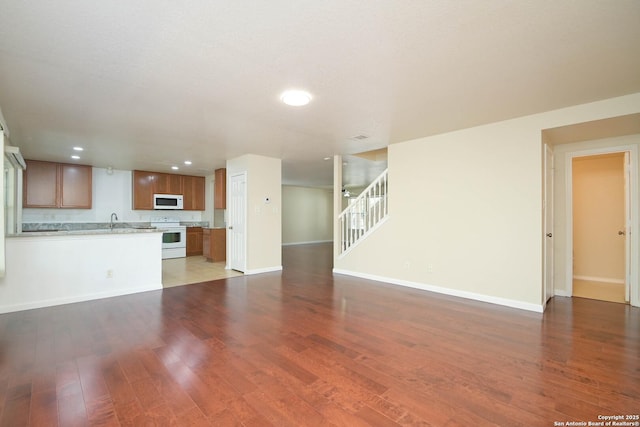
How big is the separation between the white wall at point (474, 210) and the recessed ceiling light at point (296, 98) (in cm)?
237

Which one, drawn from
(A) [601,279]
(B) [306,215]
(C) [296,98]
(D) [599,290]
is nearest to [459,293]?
(D) [599,290]

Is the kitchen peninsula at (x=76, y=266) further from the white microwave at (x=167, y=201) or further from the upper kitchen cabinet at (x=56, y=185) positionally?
the white microwave at (x=167, y=201)

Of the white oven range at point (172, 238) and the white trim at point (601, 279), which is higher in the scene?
the white oven range at point (172, 238)

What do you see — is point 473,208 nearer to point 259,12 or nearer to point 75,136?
A: point 259,12

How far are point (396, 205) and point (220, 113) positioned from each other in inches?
121

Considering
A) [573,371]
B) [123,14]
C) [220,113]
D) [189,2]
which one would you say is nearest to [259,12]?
[189,2]

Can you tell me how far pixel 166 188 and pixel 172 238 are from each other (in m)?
1.40

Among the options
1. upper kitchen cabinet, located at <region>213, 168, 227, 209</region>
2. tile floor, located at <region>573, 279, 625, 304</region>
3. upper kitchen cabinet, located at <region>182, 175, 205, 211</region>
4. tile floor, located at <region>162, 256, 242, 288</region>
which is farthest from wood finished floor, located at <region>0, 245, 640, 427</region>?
upper kitchen cabinet, located at <region>182, 175, 205, 211</region>

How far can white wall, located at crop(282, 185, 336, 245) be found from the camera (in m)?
11.1

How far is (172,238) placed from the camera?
25.4 feet

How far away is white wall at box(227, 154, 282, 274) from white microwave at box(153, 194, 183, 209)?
9.00 feet

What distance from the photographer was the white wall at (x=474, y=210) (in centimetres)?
356

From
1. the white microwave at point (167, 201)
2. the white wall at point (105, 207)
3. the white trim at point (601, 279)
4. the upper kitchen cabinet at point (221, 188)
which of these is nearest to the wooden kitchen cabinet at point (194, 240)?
the white microwave at point (167, 201)

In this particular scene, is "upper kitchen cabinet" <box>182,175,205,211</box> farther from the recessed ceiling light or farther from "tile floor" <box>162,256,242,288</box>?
the recessed ceiling light
